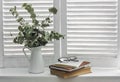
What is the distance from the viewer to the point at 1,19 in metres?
2.03

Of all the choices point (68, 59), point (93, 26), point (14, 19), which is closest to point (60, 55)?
point (68, 59)

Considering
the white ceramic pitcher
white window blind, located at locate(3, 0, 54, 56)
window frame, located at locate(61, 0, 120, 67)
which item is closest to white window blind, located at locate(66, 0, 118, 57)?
window frame, located at locate(61, 0, 120, 67)

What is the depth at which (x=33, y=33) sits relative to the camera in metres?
1.83

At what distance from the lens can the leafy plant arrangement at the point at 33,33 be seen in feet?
5.99

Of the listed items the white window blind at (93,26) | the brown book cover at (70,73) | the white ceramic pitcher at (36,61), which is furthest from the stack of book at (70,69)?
the white window blind at (93,26)

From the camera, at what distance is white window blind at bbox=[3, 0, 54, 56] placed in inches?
79.8

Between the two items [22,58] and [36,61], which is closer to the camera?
[36,61]

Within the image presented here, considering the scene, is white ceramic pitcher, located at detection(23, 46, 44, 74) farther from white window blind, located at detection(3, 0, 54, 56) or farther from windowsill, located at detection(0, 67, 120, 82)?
white window blind, located at detection(3, 0, 54, 56)

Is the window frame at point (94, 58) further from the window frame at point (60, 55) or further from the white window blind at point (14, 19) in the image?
the white window blind at point (14, 19)

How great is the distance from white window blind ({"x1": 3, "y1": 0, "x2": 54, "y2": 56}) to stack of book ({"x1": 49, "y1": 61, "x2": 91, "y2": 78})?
25cm

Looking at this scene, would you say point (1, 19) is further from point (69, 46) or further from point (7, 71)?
point (69, 46)

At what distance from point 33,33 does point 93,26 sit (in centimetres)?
53

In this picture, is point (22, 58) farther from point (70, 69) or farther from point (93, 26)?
point (93, 26)

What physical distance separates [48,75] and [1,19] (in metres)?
0.65
